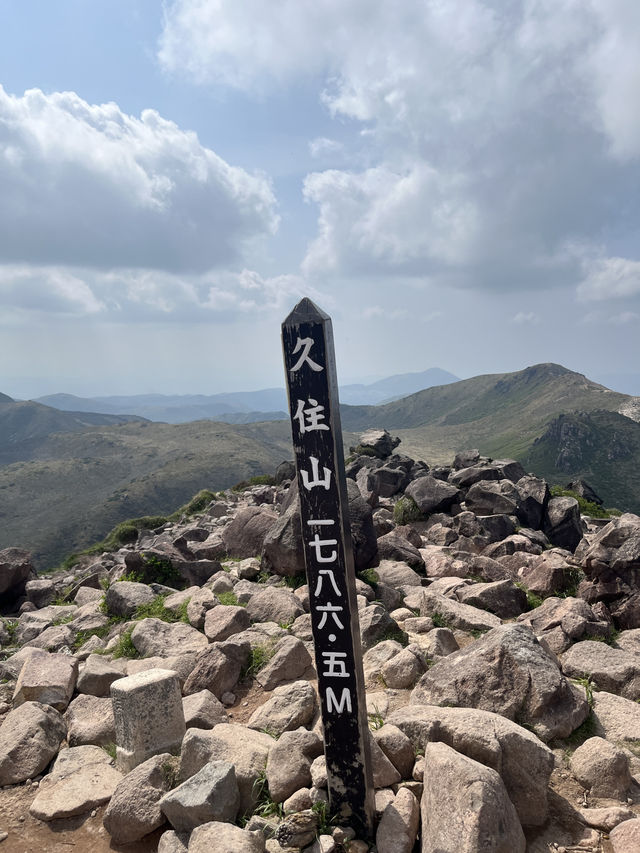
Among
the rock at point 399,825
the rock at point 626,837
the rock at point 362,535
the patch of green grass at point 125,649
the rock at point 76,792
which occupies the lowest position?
the rock at point 76,792

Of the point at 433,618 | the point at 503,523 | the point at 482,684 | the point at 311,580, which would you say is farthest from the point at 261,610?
the point at 503,523

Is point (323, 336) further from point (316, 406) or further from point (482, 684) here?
point (482, 684)

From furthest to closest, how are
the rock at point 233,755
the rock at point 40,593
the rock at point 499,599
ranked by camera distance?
1. the rock at point 40,593
2. the rock at point 499,599
3. the rock at point 233,755

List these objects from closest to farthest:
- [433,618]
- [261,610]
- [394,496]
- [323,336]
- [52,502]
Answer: [323,336] < [433,618] < [261,610] < [394,496] < [52,502]

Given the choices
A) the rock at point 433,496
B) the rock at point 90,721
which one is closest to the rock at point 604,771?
the rock at point 90,721

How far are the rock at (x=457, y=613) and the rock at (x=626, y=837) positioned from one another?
15.9 ft

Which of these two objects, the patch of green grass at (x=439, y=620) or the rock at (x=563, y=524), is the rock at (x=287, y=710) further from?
the rock at (x=563, y=524)

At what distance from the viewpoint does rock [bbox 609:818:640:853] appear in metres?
5.36

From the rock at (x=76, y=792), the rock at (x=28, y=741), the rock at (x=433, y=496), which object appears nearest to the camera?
the rock at (x=76, y=792)

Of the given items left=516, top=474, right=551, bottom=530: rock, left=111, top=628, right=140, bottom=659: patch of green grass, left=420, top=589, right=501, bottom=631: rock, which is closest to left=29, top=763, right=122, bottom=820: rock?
left=111, top=628, right=140, bottom=659: patch of green grass

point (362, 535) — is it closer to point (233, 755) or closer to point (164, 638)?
point (164, 638)

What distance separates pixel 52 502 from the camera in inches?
5748

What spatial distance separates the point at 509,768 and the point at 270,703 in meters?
3.67

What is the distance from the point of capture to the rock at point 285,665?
9.40 metres
